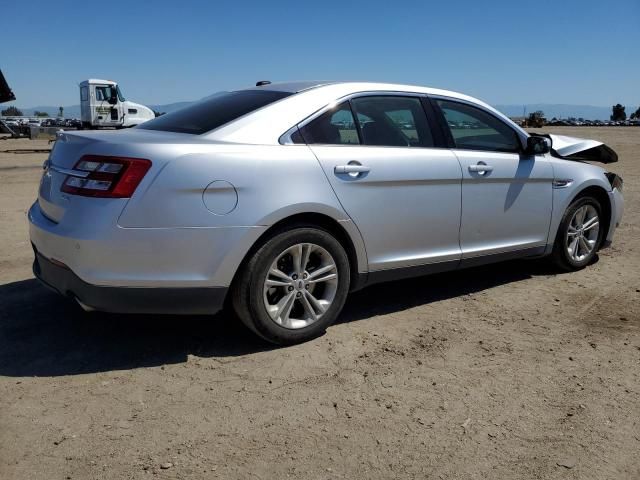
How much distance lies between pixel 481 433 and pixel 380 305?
1.90 m

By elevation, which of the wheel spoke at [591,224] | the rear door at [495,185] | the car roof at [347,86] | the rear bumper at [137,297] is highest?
the car roof at [347,86]

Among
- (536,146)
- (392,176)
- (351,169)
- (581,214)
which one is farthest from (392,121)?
(581,214)

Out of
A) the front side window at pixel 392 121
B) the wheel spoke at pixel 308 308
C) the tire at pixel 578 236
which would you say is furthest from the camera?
the tire at pixel 578 236

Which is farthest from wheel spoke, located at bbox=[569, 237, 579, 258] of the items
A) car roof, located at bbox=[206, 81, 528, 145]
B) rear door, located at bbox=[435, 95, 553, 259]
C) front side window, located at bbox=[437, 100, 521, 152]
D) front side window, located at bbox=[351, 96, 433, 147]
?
car roof, located at bbox=[206, 81, 528, 145]

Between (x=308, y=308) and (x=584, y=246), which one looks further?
(x=584, y=246)

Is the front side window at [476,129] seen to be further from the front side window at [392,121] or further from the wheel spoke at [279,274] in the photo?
the wheel spoke at [279,274]

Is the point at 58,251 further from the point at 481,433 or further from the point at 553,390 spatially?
the point at 553,390

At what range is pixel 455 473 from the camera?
2.49m

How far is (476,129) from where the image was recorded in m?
4.72

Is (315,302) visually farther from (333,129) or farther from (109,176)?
(109,176)

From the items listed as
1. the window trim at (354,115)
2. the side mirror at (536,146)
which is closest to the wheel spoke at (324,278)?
the window trim at (354,115)

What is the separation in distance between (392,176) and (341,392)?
150cm

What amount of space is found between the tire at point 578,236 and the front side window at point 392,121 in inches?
69.8

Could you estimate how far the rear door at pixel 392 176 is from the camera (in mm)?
3811
